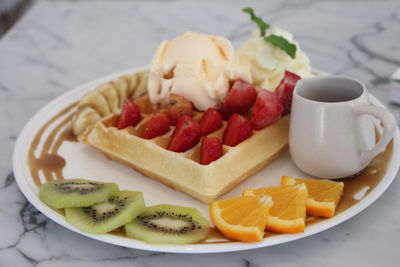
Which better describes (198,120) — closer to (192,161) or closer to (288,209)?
(192,161)

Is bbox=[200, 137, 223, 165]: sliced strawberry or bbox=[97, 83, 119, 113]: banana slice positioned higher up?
bbox=[200, 137, 223, 165]: sliced strawberry

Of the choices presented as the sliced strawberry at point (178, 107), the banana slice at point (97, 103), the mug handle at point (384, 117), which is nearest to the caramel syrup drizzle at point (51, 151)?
the banana slice at point (97, 103)

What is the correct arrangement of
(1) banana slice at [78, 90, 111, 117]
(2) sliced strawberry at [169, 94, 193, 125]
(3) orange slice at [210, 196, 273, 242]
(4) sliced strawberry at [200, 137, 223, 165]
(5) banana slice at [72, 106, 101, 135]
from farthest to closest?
1. (1) banana slice at [78, 90, 111, 117]
2. (5) banana slice at [72, 106, 101, 135]
3. (2) sliced strawberry at [169, 94, 193, 125]
4. (4) sliced strawberry at [200, 137, 223, 165]
5. (3) orange slice at [210, 196, 273, 242]

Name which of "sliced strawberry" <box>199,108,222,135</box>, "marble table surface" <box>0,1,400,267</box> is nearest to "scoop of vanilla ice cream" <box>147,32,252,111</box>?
"sliced strawberry" <box>199,108,222,135</box>

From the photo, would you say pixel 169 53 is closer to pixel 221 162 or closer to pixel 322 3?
pixel 221 162

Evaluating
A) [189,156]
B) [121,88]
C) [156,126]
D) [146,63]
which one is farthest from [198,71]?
[146,63]

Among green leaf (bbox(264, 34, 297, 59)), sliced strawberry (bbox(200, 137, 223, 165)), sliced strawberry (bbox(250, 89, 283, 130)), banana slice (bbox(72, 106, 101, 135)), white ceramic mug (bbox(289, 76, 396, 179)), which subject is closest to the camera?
white ceramic mug (bbox(289, 76, 396, 179))

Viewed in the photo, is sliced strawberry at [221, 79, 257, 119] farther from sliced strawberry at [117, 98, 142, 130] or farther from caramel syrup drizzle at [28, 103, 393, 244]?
caramel syrup drizzle at [28, 103, 393, 244]

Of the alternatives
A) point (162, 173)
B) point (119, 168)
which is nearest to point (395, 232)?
point (162, 173)
